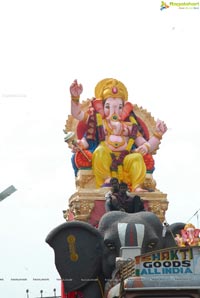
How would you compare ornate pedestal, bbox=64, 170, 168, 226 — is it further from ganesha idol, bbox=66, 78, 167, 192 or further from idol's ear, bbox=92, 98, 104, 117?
idol's ear, bbox=92, 98, 104, 117

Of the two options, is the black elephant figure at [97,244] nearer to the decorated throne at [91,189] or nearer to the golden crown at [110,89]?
the decorated throne at [91,189]

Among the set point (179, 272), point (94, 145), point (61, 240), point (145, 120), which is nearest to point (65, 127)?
point (94, 145)

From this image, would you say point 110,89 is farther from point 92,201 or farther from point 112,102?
point 92,201

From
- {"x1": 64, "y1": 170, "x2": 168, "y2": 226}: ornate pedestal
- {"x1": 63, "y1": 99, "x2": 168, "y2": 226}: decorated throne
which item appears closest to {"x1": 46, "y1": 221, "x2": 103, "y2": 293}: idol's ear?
{"x1": 64, "y1": 170, "x2": 168, "y2": 226}: ornate pedestal

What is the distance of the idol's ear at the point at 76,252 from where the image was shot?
11055mm

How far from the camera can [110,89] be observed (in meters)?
23.6

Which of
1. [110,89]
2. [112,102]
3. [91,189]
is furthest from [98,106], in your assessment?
[91,189]

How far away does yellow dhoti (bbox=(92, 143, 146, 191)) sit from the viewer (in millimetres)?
22828

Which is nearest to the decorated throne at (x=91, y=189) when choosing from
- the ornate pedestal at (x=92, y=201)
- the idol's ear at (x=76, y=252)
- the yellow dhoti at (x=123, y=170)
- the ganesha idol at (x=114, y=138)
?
the ornate pedestal at (x=92, y=201)

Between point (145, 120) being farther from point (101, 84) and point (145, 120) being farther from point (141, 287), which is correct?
point (141, 287)

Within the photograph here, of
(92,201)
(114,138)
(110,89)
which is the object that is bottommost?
(92,201)

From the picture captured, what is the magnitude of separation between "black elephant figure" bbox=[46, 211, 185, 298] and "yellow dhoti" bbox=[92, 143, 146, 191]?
11.2m

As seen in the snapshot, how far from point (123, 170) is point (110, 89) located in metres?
2.70

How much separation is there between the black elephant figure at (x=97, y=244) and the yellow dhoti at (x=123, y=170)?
36.9ft
